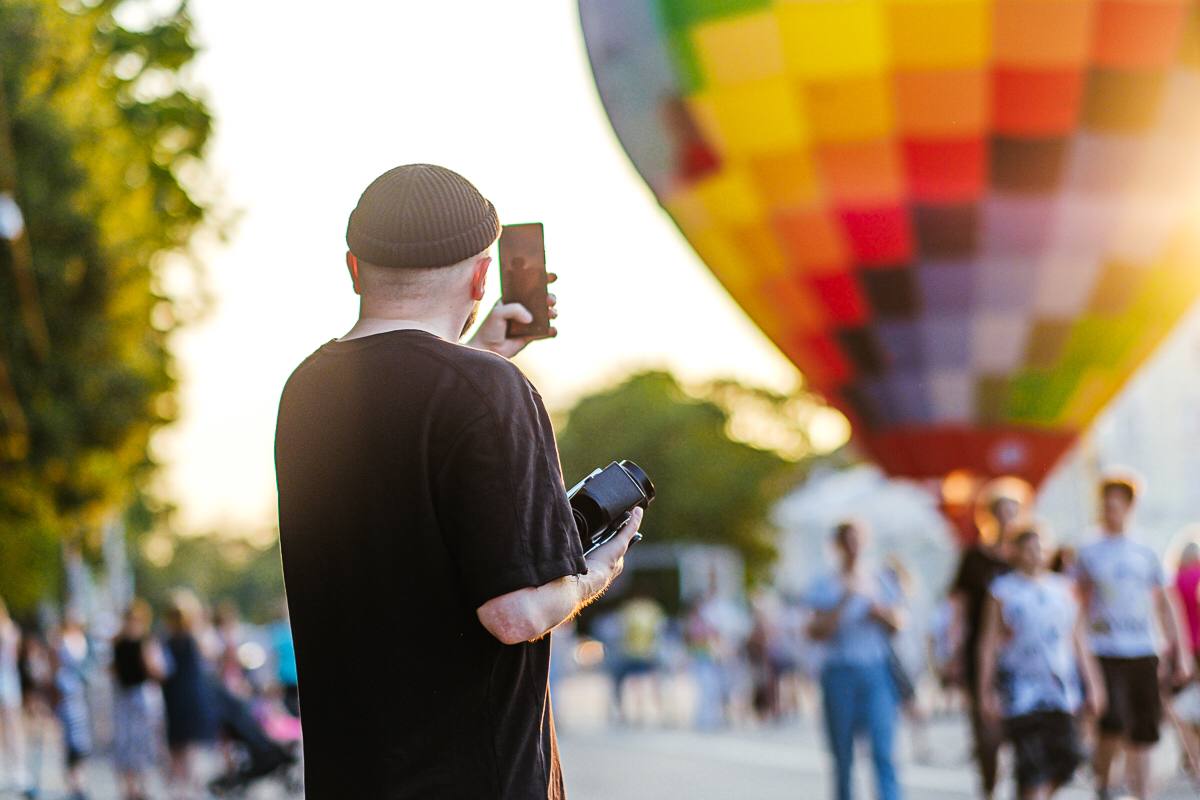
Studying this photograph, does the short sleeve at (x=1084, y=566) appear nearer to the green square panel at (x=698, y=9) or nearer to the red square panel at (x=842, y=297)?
the red square panel at (x=842, y=297)

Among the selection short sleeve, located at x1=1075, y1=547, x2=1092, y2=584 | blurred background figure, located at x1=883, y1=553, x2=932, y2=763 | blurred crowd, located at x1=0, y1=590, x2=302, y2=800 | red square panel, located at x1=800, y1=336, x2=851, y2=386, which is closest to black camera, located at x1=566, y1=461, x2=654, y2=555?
blurred background figure, located at x1=883, y1=553, x2=932, y2=763

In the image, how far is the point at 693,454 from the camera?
78.5 meters

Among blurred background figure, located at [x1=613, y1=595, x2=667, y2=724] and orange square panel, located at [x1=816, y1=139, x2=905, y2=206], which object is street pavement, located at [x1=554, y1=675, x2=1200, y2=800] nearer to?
blurred background figure, located at [x1=613, y1=595, x2=667, y2=724]

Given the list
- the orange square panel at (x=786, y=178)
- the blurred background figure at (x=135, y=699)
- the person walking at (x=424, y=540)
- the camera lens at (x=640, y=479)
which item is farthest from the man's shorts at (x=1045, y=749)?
the orange square panel at (x=786, y=178)

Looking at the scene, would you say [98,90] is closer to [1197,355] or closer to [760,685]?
[760,685]

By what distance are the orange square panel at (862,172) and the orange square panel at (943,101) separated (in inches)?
12.9

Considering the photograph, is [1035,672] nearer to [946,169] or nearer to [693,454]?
[946,169]

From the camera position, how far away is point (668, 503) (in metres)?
76.8

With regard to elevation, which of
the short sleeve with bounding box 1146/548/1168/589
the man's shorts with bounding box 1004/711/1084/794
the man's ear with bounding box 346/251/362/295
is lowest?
the man's shorts with bounding box 1004/711/1084/794

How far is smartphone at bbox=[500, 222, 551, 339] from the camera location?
352 cm

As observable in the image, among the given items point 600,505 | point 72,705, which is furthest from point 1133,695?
point 72,705

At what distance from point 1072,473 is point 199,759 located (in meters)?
22.1

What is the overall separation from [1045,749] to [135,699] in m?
8.43

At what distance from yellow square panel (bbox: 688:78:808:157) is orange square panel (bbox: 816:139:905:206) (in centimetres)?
33
